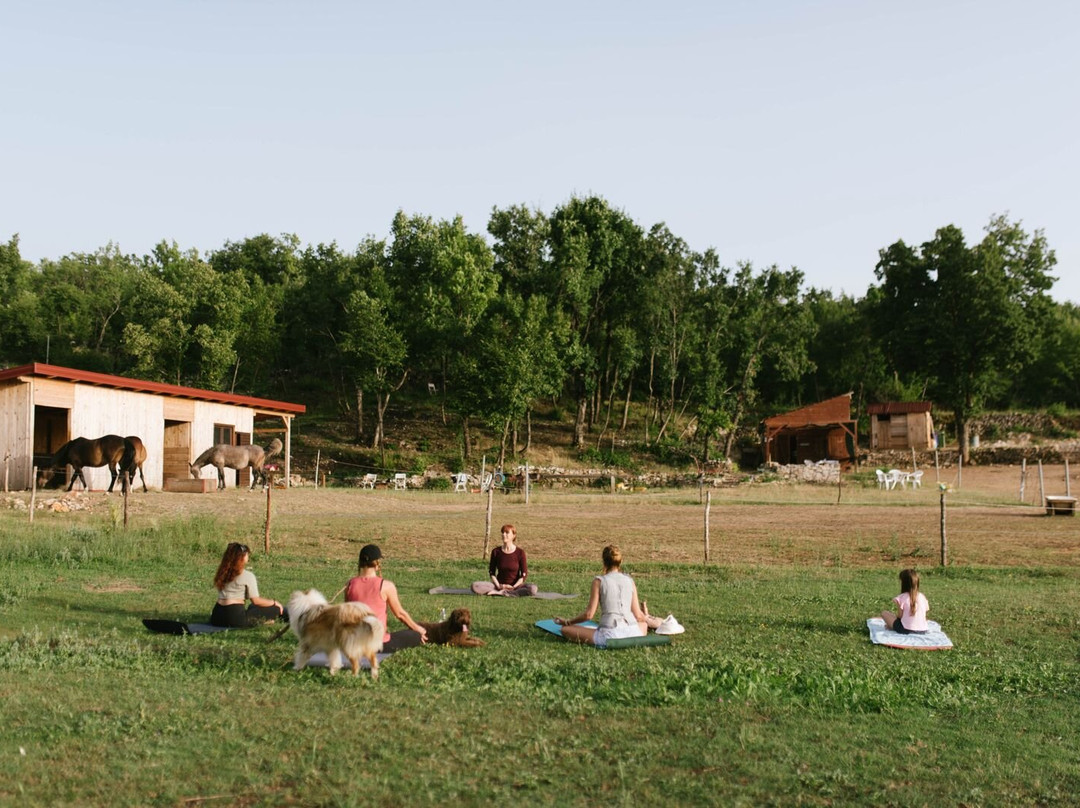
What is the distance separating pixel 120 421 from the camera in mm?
27719

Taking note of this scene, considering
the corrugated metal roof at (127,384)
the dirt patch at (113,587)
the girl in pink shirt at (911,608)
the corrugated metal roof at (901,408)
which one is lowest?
the dirt patch at (113,587)

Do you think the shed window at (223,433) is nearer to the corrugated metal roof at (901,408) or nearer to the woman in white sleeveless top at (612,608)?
the woman in white sleeveless top at (612,608)

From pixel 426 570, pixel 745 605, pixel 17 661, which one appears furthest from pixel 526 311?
pixel 17 661

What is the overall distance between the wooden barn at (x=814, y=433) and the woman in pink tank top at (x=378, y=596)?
43.7 metres

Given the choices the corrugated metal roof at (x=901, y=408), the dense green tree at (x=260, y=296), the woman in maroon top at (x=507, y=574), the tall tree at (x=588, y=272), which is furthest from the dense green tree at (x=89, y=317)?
the woman in maroon top at (x=507, y=574)

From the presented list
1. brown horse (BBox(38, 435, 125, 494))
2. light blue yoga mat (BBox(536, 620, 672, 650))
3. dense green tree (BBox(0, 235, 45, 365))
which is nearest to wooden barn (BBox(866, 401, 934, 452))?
brown horse (BBox(38, 435, 125, 494))

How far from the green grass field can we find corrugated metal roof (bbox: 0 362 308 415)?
15.6 metres

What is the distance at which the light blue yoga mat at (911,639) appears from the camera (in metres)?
8.69

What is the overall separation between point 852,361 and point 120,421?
48553 mm

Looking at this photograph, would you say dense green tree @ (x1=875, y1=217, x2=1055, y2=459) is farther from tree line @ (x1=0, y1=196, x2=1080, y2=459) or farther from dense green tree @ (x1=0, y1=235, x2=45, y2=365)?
dense green tree @ (x1=0, y1=235, x2=45, y2=365)

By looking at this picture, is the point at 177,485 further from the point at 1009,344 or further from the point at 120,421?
the point at 1009,344

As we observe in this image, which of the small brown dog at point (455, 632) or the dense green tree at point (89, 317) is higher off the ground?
the dense green tree at point (89, 317)

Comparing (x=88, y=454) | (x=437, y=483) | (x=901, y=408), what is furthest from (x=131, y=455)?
(x=901, y=408)

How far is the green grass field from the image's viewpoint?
181 inches
